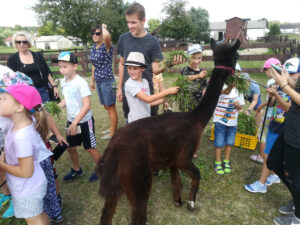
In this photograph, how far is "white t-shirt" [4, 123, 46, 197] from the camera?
69.8 inches

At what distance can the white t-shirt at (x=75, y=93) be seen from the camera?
3004 mm

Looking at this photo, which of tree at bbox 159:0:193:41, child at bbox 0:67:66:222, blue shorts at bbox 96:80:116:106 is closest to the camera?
child at bbox 0:67:66:222

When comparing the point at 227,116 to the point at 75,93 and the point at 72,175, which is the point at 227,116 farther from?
the point at 72,175

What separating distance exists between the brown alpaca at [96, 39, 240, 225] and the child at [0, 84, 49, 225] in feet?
2.04

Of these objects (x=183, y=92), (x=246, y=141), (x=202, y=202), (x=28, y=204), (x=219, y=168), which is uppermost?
(x=183, y=92)

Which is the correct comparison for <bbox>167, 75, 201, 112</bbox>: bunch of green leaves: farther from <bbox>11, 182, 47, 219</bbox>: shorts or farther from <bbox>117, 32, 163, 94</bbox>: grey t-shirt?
<bbox>11, 182, 47, 219</bbox>: shorts

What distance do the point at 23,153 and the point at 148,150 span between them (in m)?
1.17

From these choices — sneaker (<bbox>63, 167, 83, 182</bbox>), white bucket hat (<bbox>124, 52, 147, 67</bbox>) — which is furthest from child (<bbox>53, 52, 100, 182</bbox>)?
white bucket hat (<bbox>124, 52, 147, 67</bbox>)

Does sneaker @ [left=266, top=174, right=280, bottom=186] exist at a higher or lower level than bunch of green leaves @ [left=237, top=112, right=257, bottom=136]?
lower

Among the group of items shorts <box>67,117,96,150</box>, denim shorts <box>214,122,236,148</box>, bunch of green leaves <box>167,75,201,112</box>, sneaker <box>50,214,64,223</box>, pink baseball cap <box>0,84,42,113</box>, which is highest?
pink baseball cap <box>0,84,42,113</box>

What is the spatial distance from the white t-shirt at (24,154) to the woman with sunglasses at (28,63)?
8.04 feet

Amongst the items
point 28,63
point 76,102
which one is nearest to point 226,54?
point 76,102

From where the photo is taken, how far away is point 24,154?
1751mm

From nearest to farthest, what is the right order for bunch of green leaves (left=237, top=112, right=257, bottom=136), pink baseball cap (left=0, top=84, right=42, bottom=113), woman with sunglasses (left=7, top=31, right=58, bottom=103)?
1. pink baseball cap (left=0, top=84, right=42, bottom=113)
2. woman with sunglasses (left=7, top=31, right=58, bottom=103)
3. bunch of green leaves (left=237, top=112, right=257, bottom=136)
